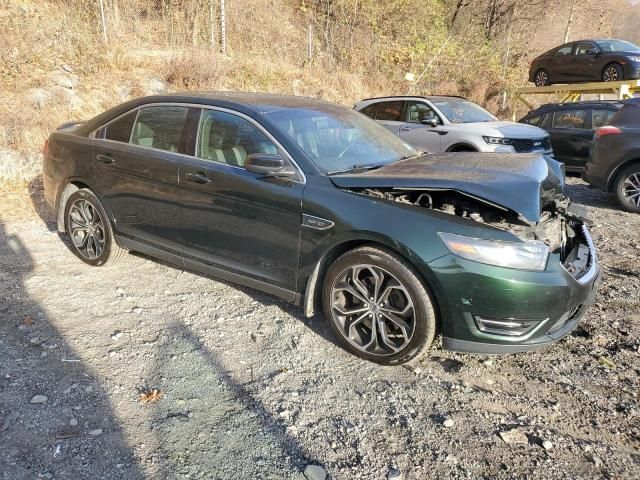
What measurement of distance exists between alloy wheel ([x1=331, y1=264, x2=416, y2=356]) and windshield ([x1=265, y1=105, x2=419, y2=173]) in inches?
30.6

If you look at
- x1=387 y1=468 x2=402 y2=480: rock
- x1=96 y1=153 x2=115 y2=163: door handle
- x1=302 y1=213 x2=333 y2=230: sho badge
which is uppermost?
x1=96 y1=153 x2=115 y2=163: door handle

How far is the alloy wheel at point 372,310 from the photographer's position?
301 cm

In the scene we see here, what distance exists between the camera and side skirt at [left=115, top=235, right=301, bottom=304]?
3.45 metres

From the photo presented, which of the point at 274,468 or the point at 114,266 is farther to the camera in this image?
the point at 114,266

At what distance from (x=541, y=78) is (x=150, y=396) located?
16.6 m

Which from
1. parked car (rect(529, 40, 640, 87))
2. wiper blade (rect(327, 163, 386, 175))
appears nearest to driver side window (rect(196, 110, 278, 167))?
wiper blade (rect(327, 163, 386, 175))

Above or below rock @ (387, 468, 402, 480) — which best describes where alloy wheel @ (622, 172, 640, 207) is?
above

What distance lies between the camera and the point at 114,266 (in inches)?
184

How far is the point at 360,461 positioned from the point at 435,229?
1.32 metres

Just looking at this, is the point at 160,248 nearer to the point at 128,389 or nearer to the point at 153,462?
the point at 128,389

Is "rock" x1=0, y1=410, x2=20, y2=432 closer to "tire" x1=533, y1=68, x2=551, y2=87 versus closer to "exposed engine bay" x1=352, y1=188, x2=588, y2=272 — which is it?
"exposed engine bay" x1=352, y1=188, x2=588, y2=272

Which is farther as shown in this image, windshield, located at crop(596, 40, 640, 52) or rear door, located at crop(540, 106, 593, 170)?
windshield, located at crop(596, 40, 640, 52)

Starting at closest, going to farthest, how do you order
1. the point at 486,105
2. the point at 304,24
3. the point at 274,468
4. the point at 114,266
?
the point at 274,468, the point at 114,266, the point at 304,24, the point at 486,105

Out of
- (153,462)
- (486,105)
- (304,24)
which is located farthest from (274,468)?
(486,105)
